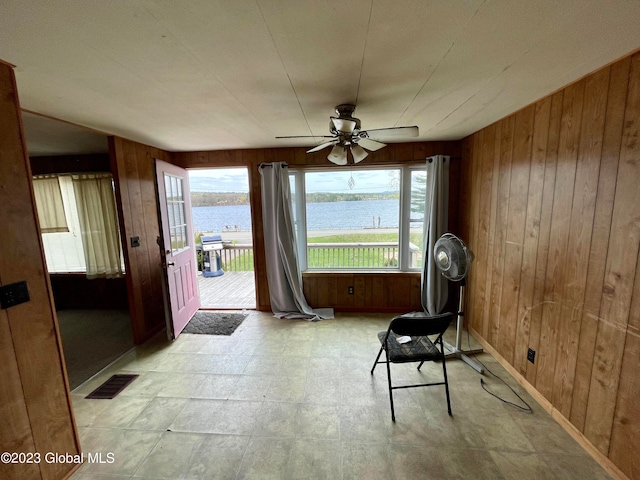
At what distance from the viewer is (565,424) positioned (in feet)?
5.62

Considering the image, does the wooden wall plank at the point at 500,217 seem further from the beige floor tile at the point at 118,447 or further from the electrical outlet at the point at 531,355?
the beige floor tile at the point at 118,447

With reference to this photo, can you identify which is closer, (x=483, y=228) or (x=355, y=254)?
(x=483, y=228)

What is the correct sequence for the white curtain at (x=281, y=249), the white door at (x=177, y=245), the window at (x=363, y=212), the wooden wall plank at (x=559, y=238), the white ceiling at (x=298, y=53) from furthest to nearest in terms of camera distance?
the window at (x=363, y=212) < the white curtain at (x=281, y=249) < the white door at (x=177, y=245) < the wooden wall plank at (x=559, y=238) < the white ceiling at (x=298, y=53)

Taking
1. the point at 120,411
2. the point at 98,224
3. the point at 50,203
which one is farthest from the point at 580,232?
the point at 50,203

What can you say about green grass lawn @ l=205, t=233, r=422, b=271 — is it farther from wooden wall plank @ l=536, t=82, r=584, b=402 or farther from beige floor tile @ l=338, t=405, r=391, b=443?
beige floor tile @ l=338, t=405, r=391, b=443

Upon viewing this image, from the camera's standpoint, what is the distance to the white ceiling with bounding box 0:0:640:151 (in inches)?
37.7

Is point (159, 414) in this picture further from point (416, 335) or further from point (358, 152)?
point (358, 152)

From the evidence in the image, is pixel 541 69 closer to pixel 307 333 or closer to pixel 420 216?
pixel 420 216

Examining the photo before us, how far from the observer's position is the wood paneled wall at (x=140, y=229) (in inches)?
106

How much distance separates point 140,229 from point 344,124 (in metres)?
2.59

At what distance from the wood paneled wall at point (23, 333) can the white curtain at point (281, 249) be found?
2174 mm

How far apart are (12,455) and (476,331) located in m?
3.62

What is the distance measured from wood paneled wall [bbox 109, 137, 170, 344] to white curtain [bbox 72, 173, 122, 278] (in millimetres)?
827

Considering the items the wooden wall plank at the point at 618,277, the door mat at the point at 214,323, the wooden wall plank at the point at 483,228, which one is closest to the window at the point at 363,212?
the wooden wall plank at the point at 483,228
